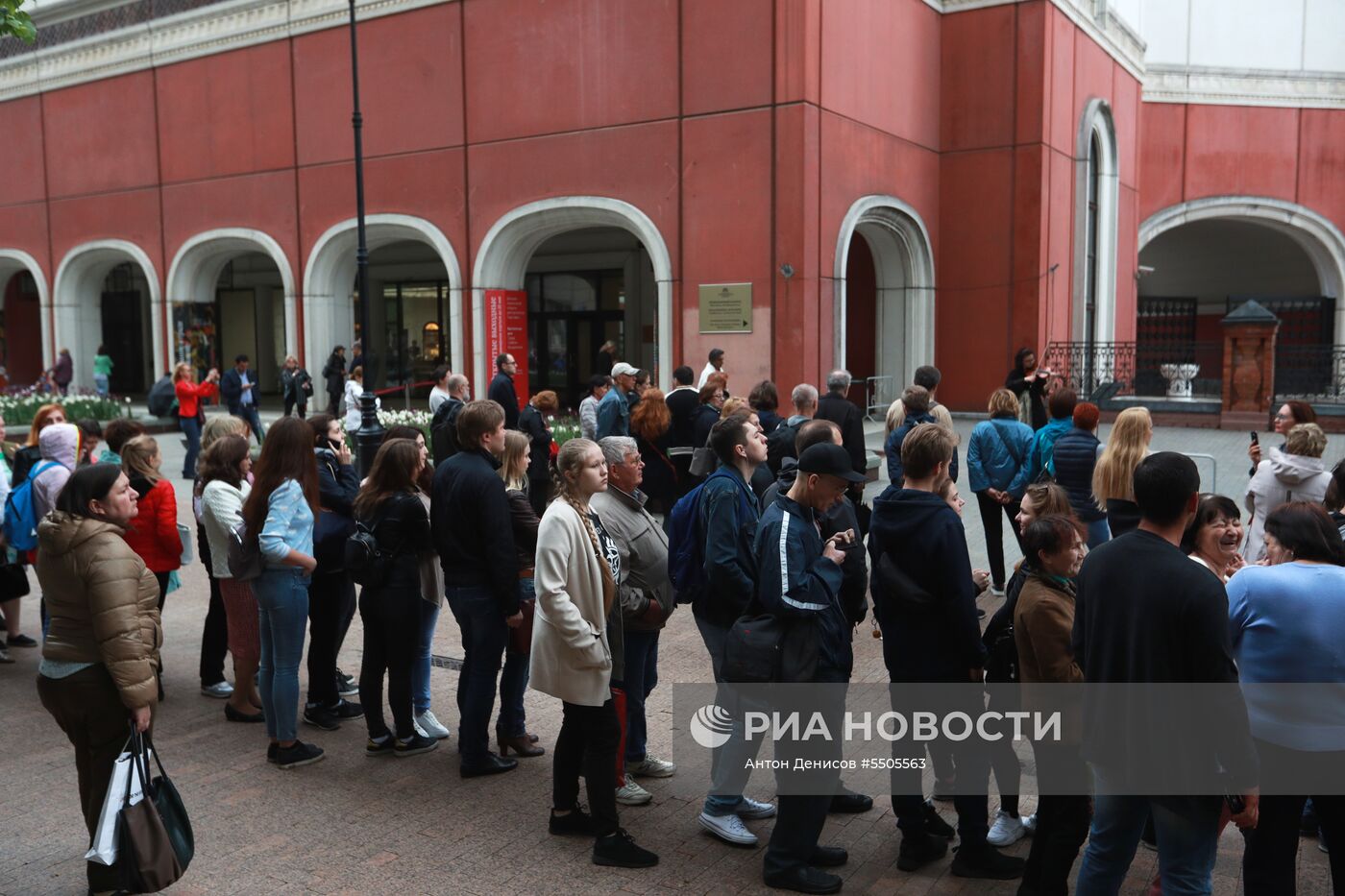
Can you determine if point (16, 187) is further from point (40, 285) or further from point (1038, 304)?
point (1038, 304)

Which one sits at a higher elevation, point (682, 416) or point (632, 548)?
point (682, 416)

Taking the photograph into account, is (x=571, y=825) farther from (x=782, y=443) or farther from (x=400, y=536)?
(x=782, y=443)

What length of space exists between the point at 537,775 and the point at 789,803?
1.65 m

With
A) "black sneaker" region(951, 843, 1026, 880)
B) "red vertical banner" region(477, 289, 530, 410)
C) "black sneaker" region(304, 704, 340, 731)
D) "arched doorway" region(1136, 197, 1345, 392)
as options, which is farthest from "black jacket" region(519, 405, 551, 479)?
"arched doorway" region(1136, 197, 1345, 392)

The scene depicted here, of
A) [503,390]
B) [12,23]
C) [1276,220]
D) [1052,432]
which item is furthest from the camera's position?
[1276,220]

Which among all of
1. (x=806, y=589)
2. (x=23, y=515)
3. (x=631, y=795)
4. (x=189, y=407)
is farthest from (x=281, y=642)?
(x=189, y=407)

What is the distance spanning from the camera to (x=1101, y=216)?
77.0ft

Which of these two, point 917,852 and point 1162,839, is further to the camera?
point 917,852

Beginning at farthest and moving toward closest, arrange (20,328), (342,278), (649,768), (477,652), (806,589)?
1. (20,328)
2. (342,278)
3. (649,768)
4. (477,652)
5. (806,589)

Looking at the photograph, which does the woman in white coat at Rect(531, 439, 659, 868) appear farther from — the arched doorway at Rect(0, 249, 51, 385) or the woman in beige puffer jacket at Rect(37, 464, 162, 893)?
the arched doorway at Rect(0, 249, 51, 385)

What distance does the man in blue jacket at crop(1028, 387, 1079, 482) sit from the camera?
25.8 ft

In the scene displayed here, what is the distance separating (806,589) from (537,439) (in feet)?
20.9

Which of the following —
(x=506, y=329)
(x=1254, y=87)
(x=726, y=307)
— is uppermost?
(x=1254, y=87)

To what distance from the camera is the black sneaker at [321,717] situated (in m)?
6.07
